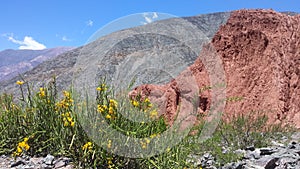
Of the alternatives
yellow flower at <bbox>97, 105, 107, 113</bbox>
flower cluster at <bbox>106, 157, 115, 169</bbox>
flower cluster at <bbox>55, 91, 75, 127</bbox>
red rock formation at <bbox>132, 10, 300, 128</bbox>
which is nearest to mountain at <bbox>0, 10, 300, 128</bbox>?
red rock formation at <bbox>132, 10, 300, 128</bbox>

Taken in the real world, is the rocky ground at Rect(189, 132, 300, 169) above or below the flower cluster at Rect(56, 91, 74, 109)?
below

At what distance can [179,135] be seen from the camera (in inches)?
178

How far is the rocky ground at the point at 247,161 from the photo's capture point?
3.81 meters

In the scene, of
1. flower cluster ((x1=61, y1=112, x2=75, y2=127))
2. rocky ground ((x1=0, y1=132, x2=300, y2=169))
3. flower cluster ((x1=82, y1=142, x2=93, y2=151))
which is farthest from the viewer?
Result: rocky ground ((x1=0, y1=132, x2=300, y2=169))

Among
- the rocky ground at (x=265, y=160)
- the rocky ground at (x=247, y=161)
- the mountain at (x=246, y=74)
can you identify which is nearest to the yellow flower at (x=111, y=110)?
the rocky ground at (x=247, y=161)

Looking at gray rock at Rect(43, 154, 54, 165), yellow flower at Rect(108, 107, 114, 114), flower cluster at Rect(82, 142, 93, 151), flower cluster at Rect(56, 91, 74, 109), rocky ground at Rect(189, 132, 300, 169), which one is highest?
flower cluster at Rect(56, 91, 74, 109)

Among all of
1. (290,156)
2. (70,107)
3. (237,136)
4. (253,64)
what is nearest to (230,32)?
(253,64)

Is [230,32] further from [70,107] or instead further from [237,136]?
[70,107]

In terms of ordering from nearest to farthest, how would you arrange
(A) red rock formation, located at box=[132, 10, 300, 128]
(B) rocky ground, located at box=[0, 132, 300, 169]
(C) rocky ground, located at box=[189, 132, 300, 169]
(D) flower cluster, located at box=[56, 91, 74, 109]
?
(B) rocky ground, located at box=[0, 132, 300, 169] → (D) flower cluster, located at box=[56, 91, 74, 109] → (C) rocky ground, located at box=[189, 132, 300, 169] → (A) red rock formation, located at box=[132, 10, 300, 128]

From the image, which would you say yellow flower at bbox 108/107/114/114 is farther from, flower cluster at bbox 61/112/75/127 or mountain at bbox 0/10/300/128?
mountain at bbox 0/10/300/128

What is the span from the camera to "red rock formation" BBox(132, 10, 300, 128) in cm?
845

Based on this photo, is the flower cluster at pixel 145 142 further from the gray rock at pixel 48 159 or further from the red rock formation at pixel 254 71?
the red rock formation at pixel 254 71

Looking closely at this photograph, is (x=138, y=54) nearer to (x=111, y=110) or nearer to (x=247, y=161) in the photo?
(x=247, y=161)

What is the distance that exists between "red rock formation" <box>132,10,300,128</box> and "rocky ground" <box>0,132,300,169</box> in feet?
3.84
